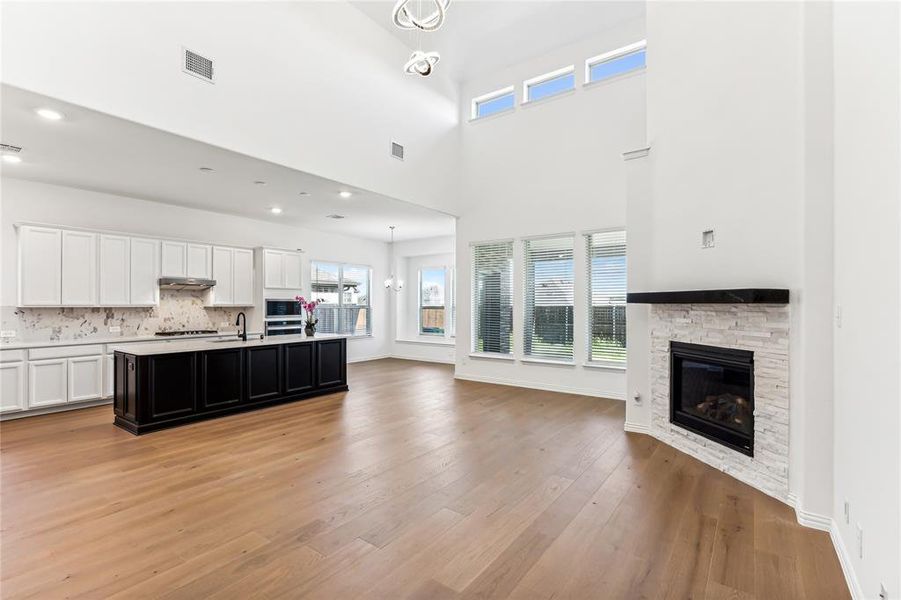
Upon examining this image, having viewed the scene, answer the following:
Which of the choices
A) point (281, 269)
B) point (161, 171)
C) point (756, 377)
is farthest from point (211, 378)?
point (756, 377)

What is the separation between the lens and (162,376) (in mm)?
→ 4832

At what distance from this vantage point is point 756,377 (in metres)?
3.34

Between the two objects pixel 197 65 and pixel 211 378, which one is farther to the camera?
pixel 211 378

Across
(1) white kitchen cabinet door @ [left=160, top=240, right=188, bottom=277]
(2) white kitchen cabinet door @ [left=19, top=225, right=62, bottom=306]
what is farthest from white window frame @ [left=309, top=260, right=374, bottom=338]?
(2) white kitchen cabinet door @ [left=19, top=225, right=62, bottom=306]

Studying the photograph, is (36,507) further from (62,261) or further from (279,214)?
(279,214)

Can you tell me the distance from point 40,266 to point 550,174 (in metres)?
7.30

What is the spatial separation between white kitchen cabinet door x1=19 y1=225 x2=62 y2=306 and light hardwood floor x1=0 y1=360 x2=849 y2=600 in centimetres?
176

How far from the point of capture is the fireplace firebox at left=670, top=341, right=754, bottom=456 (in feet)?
11.3

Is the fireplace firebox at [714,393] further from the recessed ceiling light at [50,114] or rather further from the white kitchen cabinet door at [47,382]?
the white kitchen cabinet door at [47,382]

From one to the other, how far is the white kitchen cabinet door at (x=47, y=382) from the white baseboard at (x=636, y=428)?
23.0 ft

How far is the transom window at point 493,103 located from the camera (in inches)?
299

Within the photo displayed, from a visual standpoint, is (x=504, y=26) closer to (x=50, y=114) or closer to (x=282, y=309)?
(x=50, y=114)

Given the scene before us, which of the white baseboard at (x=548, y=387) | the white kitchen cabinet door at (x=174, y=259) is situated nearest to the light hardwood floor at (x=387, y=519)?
the white baseboard at (x=548, y=387)

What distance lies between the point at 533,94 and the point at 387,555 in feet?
23.8
